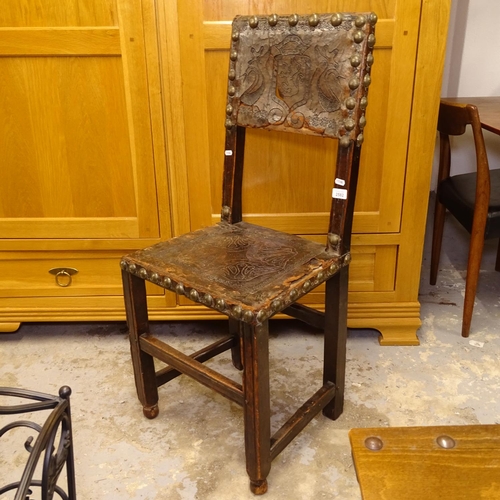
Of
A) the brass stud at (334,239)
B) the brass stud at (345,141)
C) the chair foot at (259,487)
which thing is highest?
the brass stud at (345,141)

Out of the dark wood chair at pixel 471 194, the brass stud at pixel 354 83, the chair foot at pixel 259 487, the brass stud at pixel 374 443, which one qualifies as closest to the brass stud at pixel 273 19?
the brass stud at pixel 354 83

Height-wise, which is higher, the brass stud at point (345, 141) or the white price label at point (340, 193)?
the brass stud at point (345, 141)

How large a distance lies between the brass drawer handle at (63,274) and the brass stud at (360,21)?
3.92 ft

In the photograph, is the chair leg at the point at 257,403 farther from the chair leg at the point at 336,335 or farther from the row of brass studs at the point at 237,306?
the chair leg at the point at 336,335

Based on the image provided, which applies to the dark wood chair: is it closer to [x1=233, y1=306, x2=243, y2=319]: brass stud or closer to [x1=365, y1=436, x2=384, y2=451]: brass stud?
[x1=233, y1=306, x2=243, y2=319]: brass stud

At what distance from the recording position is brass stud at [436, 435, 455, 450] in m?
0.87

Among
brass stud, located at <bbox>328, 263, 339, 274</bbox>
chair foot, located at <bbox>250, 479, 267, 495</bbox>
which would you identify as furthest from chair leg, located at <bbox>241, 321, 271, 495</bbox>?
brass stud, located at <bbox>328, 263, 339, 274</bbox>

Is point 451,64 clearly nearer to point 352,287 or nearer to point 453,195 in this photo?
point 453,195

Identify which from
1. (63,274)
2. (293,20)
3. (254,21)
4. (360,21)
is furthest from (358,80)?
(63,274)

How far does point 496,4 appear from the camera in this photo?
9.13ft

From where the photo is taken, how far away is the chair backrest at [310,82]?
1266 mm

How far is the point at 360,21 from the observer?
4.04 feet

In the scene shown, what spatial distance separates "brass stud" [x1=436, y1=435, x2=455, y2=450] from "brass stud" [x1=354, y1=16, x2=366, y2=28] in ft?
2.87

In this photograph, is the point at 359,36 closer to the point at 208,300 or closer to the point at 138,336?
the point at 208,300
